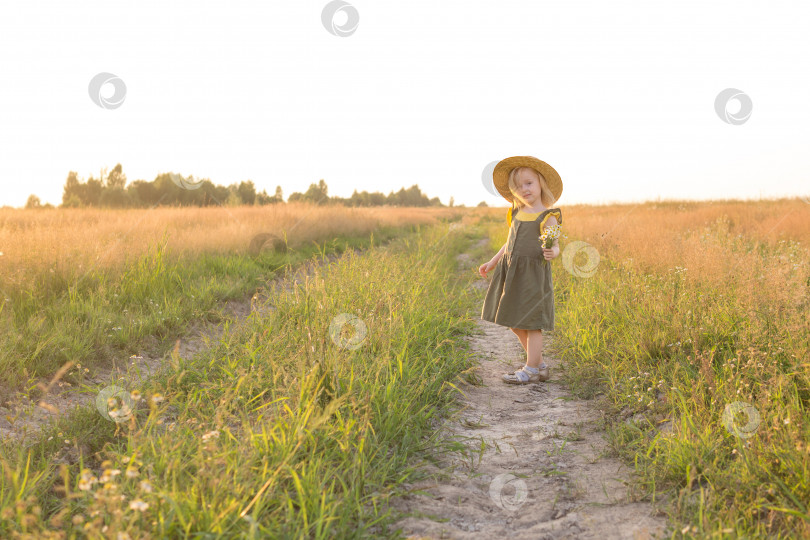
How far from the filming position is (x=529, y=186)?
4.05 m

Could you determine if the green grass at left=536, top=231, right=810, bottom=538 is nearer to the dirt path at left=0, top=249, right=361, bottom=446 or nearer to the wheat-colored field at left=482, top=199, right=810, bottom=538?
the wheat-colored field at left=482, top=199, right=810, bottom=538

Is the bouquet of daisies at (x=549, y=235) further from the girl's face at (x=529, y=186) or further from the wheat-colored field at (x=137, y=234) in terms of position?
the wheat-colored field at (x=137, y=234)

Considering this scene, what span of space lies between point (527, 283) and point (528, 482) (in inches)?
75.1

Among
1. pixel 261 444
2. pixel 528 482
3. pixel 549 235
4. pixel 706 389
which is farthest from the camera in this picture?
pixel 549 235

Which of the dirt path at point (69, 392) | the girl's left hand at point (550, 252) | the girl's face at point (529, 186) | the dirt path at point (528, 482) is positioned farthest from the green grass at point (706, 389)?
the dirt path at point (69, 392)

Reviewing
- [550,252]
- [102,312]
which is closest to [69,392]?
[102,312]

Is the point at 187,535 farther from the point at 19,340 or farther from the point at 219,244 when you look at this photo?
the point at 219,244

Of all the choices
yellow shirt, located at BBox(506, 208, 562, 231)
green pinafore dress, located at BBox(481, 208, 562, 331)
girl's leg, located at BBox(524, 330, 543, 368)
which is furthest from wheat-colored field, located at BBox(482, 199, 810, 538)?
yellow shirt, located at BBox(506, 208, 562, 231)

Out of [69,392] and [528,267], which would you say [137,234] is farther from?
[528,267]

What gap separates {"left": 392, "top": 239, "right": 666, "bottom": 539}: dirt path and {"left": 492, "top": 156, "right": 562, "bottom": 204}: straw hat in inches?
69.7

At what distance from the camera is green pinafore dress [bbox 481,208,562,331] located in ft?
13.0

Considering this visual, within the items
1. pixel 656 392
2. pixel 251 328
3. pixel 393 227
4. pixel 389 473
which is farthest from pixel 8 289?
pixel 393 227

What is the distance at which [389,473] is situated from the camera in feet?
7.84

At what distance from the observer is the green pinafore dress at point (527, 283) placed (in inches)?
156
